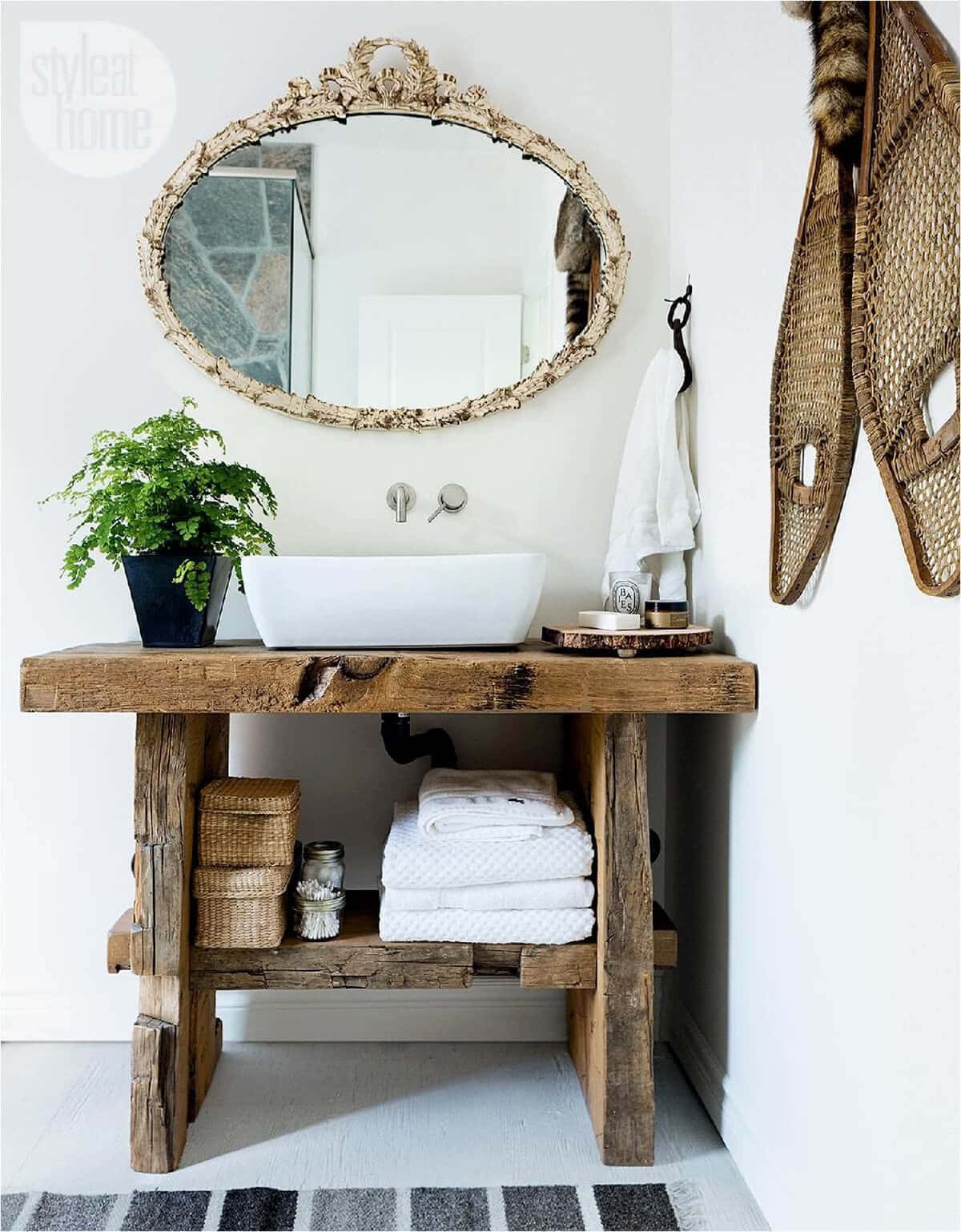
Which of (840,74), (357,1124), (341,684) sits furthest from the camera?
(357,1124)

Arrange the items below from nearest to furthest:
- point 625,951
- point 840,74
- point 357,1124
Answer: point 840,74 < point 625,951 < point 357,1124

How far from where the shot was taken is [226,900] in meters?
1.70

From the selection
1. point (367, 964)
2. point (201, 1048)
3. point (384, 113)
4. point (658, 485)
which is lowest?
point (201, 1048)

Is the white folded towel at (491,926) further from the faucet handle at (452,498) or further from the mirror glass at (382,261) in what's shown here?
the mirror glass at (382,261)

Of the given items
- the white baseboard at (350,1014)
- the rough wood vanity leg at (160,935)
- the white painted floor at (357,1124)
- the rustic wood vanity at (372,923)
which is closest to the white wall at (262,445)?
the white baseboard at (350,1014)

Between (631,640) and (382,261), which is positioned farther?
(382,261)

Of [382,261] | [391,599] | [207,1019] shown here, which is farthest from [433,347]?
[207,1019]

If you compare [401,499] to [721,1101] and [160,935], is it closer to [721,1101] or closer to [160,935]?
[160,935]

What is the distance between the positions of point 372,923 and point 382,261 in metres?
1.31

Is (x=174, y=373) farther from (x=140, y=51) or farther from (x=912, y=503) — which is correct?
(x=912, y=503)

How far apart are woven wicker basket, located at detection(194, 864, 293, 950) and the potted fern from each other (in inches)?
16.1

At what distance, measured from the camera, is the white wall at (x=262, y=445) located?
6.87 feet

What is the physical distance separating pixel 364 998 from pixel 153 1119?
1.93 ft

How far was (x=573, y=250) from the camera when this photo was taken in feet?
6.87
